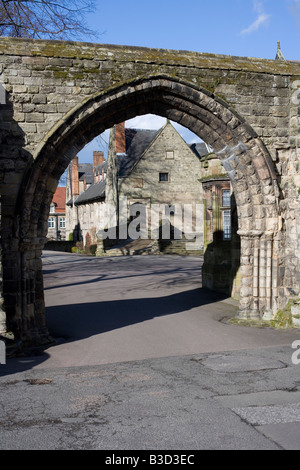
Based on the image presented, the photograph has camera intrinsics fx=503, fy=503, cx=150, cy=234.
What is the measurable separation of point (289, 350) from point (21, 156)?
16.4 feet

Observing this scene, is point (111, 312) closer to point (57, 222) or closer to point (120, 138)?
point (120, 138)

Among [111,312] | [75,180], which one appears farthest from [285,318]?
[75,180]

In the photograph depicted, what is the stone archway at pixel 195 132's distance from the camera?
795 centimetres

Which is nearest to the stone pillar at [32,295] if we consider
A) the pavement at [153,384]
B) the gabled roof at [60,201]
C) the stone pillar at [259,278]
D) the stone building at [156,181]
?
the pavement at [153,384]

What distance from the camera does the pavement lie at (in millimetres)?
4090

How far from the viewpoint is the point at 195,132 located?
9.39 m

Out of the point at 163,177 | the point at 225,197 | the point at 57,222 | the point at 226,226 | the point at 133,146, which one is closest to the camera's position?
the point at 226,226

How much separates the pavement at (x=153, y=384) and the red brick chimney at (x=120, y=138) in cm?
2314

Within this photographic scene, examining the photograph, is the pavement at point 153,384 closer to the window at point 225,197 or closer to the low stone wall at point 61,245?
the window at point 225,197

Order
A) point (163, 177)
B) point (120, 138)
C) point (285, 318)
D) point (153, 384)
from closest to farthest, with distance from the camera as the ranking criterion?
point (153, 384) → point (285, 318) → point (163, 177) → point (120, 138)

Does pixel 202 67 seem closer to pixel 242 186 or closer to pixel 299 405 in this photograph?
pixel 242 186

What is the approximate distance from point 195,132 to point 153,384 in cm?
525

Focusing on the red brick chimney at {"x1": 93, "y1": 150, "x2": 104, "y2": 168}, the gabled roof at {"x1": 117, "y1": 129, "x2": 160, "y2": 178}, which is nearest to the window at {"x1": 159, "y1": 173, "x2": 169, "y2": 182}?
the gabled roof at {"x1": 117, "y1": 129, "x2": 160, "y2": 178}

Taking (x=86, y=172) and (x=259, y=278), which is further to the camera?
(x=86, y=172)
